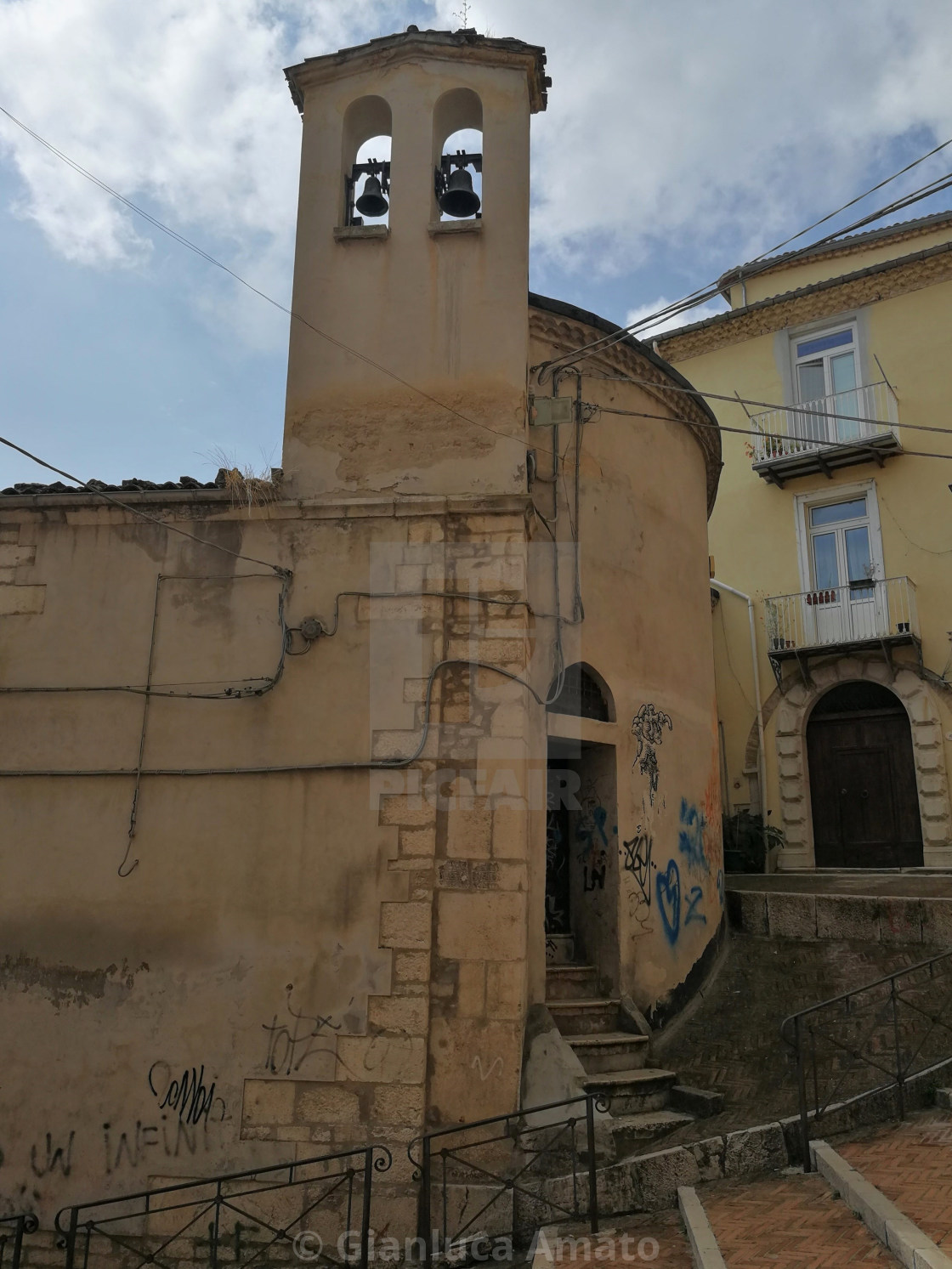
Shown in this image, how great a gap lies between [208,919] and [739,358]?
48.2ft

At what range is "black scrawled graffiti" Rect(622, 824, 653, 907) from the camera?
9039 millimetres

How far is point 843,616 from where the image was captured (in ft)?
54.5

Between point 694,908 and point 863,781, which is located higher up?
point 863,781

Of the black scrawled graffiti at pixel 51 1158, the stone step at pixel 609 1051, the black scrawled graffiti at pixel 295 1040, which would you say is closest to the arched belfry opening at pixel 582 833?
the stone step at pixel 609 1051

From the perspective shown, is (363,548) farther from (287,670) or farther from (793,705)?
(793,705)

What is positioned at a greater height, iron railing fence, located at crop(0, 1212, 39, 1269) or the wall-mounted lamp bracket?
the wall-mounted lamp bracket

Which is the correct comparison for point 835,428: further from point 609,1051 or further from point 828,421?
point 609,1051

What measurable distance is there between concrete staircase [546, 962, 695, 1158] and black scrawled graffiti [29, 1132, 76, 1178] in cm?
363

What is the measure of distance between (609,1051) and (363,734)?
124 inches

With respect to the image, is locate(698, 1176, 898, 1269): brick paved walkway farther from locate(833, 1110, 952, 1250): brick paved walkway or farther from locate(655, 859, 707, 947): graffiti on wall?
locate(655, 859, 707, 947): graffiti on wall

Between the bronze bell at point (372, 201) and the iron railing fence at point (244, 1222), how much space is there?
7.63 m

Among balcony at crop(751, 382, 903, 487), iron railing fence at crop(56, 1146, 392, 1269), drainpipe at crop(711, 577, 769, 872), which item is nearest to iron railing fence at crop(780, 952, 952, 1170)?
iron railing fence at crop(56, 1146, 392, 1269)

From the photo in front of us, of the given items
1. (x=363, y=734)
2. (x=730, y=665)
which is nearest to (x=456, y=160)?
(x=363, y=734)

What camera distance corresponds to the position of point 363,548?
8.25 m
